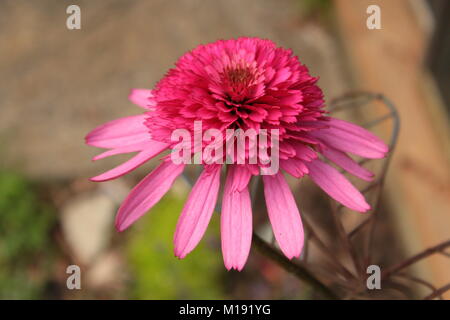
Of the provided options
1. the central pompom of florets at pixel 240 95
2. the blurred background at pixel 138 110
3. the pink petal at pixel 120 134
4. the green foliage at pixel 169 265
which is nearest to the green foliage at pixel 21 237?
the blurred background at pixel 138 110

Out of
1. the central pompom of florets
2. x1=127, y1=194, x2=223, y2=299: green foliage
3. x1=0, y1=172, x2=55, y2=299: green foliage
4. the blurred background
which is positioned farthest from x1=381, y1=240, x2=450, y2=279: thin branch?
x1=0, y1=172, x2=55, y2=299: green foliage

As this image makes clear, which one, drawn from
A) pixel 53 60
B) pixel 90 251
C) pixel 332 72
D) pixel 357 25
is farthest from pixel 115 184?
pixel 357 25

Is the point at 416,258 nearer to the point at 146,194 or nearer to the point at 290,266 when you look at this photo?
the point at 290,266

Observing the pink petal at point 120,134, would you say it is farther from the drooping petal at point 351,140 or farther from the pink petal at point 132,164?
the drooping petal at point 351,140

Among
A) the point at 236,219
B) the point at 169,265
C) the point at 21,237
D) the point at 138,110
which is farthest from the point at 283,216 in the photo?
the point at 138,110

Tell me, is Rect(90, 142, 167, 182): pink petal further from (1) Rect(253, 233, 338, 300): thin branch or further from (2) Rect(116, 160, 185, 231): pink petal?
(1) Rect(253, 233, 338, 300): thin branch

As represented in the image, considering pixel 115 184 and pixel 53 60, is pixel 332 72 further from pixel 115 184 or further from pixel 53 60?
pixel 53 60
